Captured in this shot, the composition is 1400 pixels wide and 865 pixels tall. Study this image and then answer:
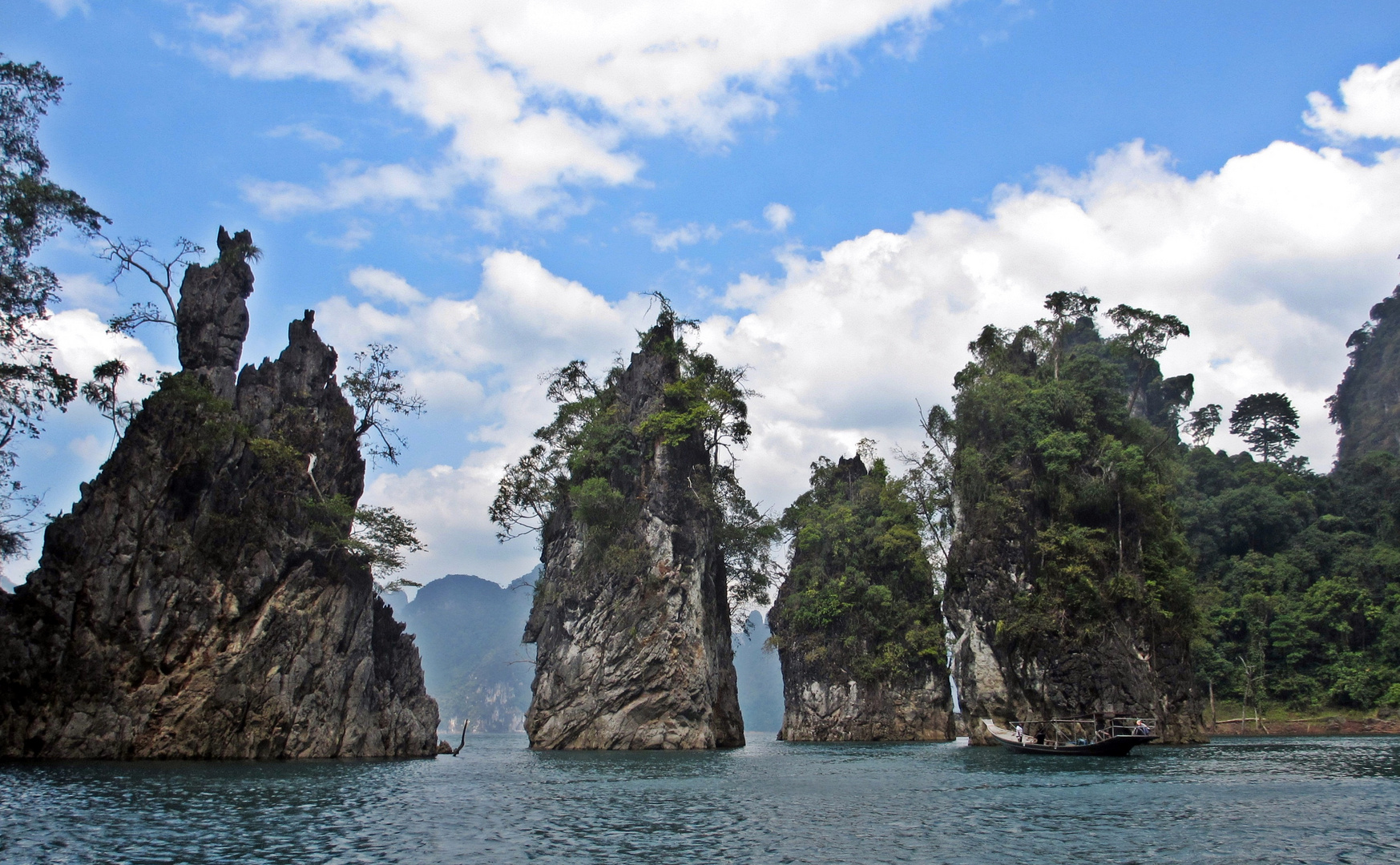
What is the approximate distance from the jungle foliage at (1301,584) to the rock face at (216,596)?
1968 inches

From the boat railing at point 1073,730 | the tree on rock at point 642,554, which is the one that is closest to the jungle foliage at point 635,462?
the tree on rock at point 642,554

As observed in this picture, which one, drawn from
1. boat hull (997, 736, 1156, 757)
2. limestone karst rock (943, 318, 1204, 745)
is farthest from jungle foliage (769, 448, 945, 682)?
boat hull (997, 736, 1156, 757)

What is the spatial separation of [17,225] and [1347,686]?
249 feet

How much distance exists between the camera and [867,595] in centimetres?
6247

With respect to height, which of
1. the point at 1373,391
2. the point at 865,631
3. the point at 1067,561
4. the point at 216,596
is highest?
the point at 1373,391

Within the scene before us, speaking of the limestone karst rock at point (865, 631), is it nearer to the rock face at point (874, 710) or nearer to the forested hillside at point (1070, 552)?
the rock face at point (874, 710)

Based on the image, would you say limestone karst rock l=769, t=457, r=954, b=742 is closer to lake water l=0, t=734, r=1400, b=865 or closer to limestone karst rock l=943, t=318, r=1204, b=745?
limestone karst rock l=943, t=318, r=1204, b=745

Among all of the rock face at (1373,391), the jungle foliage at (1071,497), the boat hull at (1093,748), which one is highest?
the rock face at (1373,391)

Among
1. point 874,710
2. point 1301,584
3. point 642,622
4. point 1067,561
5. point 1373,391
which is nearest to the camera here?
point 1067,561

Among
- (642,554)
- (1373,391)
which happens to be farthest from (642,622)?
(1373,391)

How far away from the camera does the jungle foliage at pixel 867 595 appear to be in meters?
62.1

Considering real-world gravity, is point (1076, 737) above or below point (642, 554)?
below

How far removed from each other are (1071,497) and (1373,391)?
278 feet

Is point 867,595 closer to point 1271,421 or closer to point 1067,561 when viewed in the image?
point 1067,561
